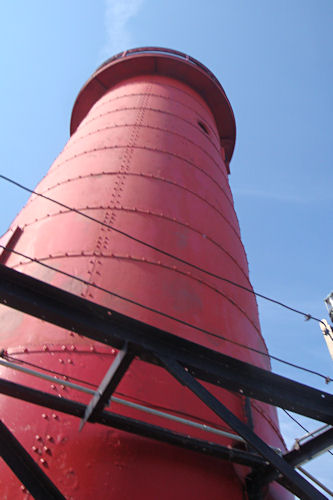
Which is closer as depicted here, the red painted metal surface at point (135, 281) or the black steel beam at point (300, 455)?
the red painted metal surface at point (135, 281)

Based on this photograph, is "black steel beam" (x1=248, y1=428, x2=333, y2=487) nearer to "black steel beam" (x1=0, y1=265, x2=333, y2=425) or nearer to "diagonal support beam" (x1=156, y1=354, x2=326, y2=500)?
"black steel beam" (x1=0, y1=265, x2=333, y2=425)

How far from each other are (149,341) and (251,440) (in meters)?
0.95

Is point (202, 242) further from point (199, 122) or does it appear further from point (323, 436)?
point (199, 122)

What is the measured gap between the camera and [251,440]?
106 inches

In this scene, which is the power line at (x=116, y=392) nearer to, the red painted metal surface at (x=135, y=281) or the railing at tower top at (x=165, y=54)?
the red painted metal surface at (x=135, y=281)

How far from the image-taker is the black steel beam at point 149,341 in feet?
8.83

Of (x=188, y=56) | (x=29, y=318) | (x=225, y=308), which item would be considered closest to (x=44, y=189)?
(x=29, y=318)

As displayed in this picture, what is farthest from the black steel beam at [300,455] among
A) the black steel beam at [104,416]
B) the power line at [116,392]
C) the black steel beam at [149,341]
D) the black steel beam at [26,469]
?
the black steel beam at [26,469]

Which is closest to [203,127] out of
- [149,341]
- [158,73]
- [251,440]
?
[158,73]

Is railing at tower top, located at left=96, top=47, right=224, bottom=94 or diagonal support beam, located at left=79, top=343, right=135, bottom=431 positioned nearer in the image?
diagonal support beam, located at left=79, top=343, right=135, bottom=431

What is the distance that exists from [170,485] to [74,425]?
2.69ft

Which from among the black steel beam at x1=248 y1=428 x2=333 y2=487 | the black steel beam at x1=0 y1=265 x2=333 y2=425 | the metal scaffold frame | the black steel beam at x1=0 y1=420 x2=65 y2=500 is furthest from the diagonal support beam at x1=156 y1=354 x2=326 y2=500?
the black steel beam at x1=0 y1=420 x2=65 y2=500

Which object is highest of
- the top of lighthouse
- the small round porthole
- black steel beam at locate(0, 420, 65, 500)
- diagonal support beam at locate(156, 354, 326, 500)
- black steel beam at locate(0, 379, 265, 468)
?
the top of lighthouse

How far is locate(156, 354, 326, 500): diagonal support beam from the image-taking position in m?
2.64
